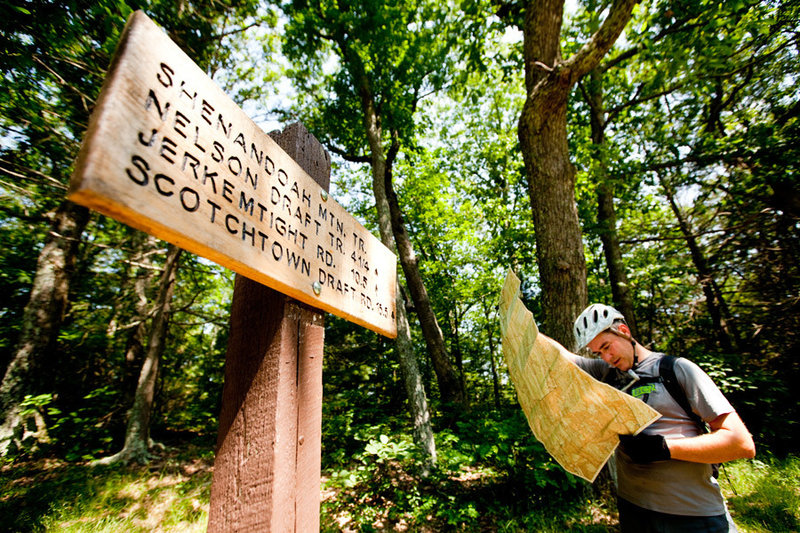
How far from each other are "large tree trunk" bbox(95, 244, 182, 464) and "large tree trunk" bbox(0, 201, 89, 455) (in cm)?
165

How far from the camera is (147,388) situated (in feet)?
21.8

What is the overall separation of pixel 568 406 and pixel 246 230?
1.67m

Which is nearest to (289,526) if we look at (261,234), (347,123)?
(261,234)

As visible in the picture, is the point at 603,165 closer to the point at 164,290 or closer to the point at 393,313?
the point at 393,313

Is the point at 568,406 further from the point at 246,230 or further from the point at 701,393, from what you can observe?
the point at 246,230

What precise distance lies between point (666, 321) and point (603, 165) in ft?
22.7

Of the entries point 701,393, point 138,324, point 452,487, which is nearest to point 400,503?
point 452,487

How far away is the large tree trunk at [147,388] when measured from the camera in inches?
249

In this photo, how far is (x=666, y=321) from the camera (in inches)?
399

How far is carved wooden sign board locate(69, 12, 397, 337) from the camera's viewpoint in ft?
1.91

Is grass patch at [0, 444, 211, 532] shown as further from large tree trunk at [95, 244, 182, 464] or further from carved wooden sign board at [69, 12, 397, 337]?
carved wooden sign board at [69, 12, 397, 337]

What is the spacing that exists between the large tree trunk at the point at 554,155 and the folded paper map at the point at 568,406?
2.19 m

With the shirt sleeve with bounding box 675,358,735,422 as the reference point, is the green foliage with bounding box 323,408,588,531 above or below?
below

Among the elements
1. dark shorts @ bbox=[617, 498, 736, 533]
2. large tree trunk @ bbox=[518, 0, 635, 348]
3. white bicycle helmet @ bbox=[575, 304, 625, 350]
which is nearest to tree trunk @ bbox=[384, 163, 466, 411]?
large tree trunk @ bbox=[518, 0, 635, 348]
